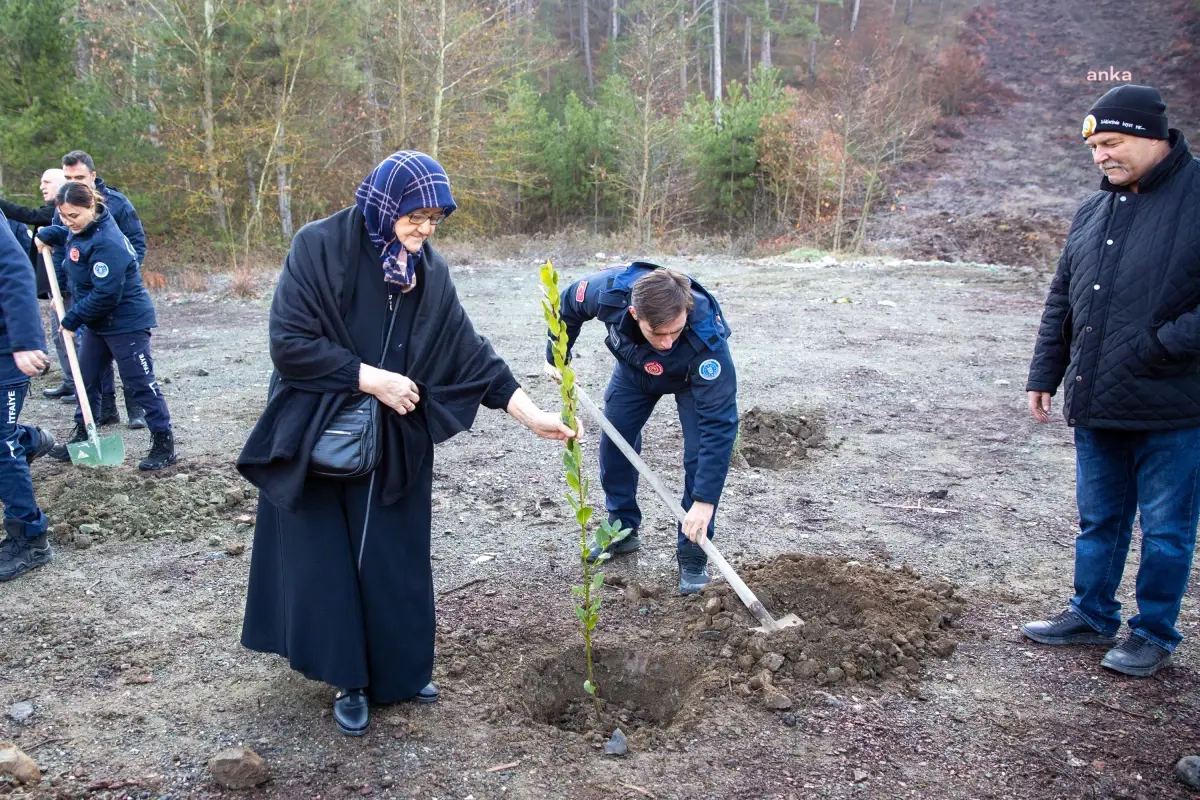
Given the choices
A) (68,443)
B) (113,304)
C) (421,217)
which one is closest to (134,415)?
(68,443)

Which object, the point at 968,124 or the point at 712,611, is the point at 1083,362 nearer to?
the point at 712,611

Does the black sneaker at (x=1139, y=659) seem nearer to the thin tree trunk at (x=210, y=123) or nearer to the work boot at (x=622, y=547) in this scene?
the work boot at (x=622, y=547)

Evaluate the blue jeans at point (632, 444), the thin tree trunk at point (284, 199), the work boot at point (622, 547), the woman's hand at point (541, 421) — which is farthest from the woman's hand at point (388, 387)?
the thin tree trunk at point (284, 199)

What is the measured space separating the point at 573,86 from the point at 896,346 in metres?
29.5

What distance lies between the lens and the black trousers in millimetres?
2965

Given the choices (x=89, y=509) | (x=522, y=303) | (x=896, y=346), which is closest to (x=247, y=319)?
(x=522, y=303)

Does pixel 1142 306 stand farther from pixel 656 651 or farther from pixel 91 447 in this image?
pixel 91 447

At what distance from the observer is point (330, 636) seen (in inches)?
118

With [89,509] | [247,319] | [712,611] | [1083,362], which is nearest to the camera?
[1083,362]

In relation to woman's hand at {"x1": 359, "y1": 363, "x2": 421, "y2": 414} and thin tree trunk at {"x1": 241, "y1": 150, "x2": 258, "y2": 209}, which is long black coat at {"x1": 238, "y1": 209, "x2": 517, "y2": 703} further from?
thin tree trunk at {"x1": 241, "y1": 150, "x2": 258, "y2": 209}

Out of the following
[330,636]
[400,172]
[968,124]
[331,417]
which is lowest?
[330,636]

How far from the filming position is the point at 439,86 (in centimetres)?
2097

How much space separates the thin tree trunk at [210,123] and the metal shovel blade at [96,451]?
15202 millimetres

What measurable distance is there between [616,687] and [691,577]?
2.56 ft
